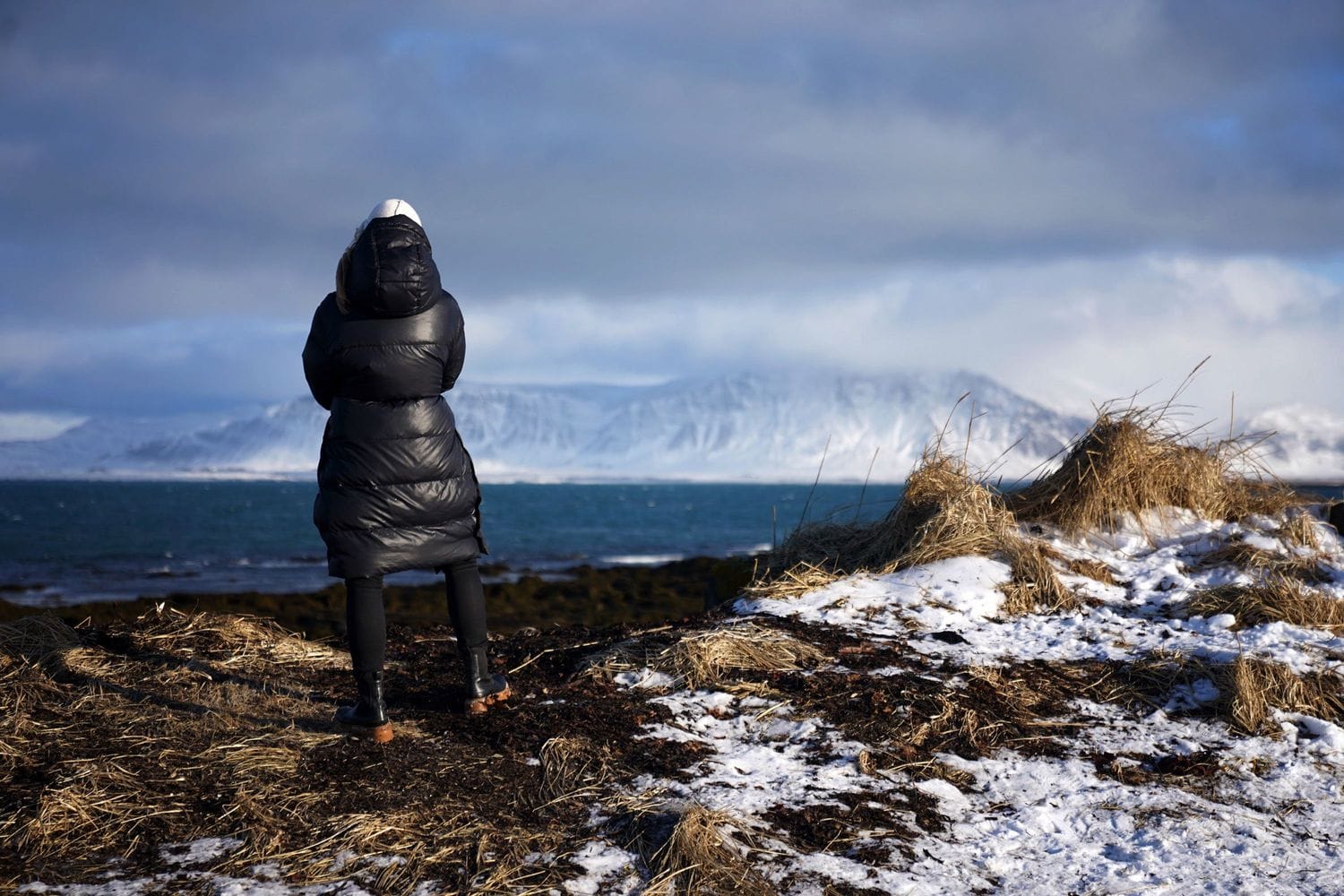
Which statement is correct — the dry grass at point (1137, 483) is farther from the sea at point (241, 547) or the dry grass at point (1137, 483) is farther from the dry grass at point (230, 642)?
the dry grass at point (230, 642)

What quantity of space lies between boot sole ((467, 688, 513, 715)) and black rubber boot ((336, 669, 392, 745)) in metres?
0.41

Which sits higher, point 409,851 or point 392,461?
point 392,461

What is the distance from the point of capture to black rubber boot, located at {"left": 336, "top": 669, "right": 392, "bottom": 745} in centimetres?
430

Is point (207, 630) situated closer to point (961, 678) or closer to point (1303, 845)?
point (961, 678)

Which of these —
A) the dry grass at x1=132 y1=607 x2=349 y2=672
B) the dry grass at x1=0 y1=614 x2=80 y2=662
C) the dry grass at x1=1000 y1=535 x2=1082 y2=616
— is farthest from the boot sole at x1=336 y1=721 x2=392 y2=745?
the dry grass at x1=1000 y1=535 x2=1082 y2=616

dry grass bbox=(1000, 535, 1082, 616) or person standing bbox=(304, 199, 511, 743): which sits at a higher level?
person standing bbox=(304, 199, 511, 743)

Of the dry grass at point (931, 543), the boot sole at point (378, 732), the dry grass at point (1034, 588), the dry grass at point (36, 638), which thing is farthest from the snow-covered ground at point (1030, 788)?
the dry grass at point (36, 638)

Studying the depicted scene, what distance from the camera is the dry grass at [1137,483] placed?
303 inches

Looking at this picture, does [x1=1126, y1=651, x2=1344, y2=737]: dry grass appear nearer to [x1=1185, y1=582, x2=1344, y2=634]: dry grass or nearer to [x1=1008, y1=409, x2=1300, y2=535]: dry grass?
[x1=1185, y1=582, x2=1344, y2=634]: dry grass

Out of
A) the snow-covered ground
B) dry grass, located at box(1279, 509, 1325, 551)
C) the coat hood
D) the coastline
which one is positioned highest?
the coat hood

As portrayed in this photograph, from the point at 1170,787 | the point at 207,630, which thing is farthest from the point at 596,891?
the point at 207,630

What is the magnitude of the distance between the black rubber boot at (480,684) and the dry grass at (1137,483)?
4745 mm

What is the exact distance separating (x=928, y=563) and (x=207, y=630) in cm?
472

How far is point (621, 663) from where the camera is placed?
5281 mm
